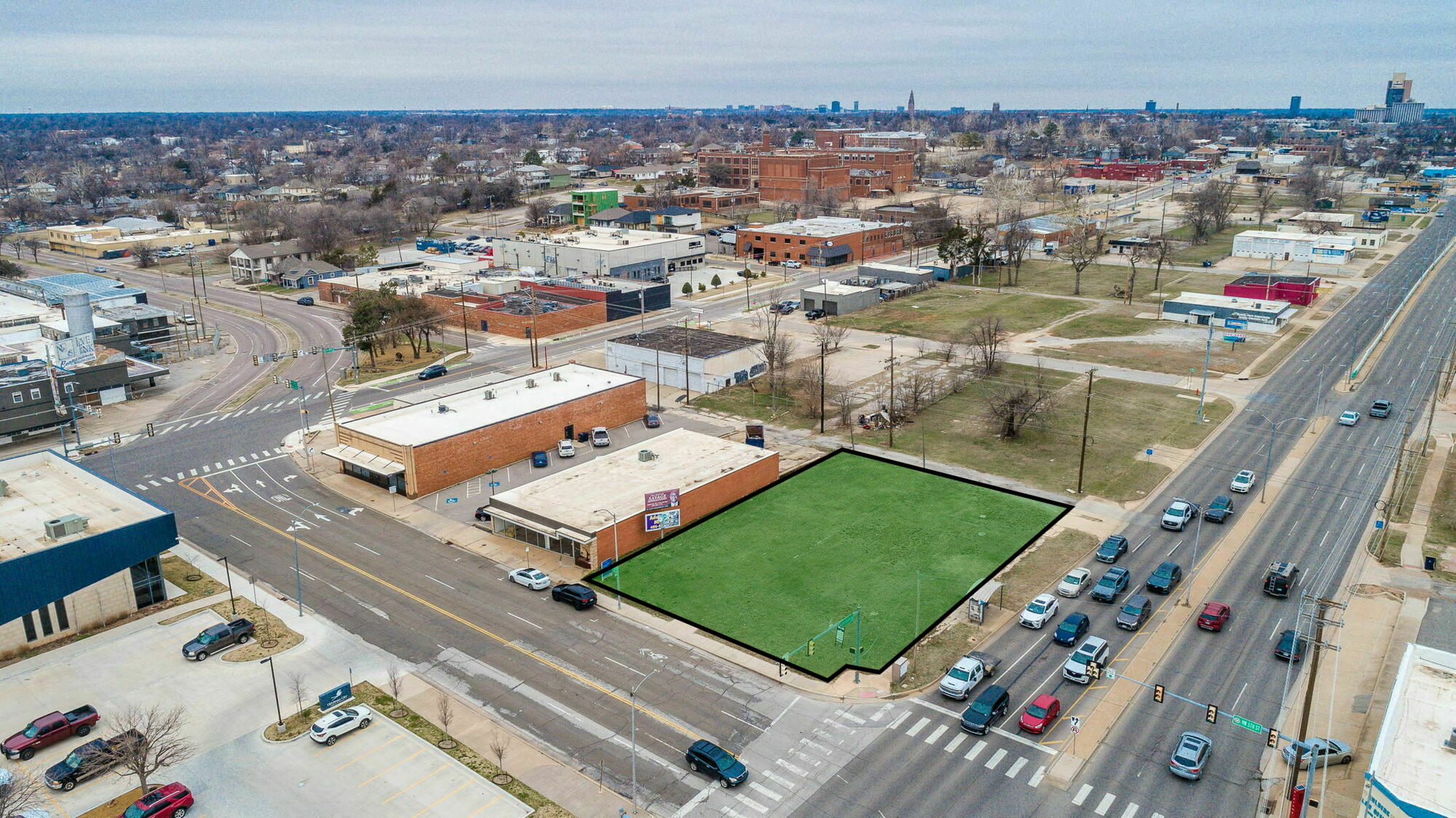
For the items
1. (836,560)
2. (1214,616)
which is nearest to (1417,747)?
(1214,616)

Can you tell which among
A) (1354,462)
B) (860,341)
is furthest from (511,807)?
(860,341)

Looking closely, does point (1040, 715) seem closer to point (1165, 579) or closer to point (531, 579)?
point (1165, 579)

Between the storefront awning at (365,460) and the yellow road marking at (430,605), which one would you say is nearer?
the yellow road marking at (430,605)

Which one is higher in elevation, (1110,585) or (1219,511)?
(1219,511)

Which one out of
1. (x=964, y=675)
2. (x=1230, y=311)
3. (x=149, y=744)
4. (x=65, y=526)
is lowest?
(x=964, y=675)

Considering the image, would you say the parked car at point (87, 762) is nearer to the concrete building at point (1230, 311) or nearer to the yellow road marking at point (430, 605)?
the yellow road marking at point (430, 605)

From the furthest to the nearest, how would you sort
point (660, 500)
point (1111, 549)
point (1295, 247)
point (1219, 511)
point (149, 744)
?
point (1295, 247) → point (1219, 511) → point (660, 500) → point (1111, 549) → point (149, 744)

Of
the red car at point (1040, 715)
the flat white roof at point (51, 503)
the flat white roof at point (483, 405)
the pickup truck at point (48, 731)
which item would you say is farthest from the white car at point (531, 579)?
the red car at point (1040, 715)
